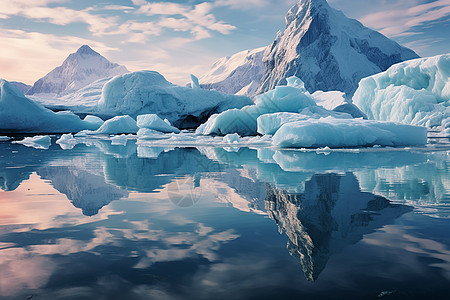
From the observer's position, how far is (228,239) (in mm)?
2674

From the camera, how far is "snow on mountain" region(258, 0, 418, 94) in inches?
2773

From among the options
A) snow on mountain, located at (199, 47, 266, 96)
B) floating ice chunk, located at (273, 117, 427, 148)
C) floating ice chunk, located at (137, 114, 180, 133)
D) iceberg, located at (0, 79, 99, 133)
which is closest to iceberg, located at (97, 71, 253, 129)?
iceberg, located at (0, 79, 99, 133)

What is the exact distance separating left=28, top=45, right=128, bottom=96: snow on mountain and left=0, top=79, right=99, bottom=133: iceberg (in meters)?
139

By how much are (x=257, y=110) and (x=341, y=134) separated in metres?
10.2

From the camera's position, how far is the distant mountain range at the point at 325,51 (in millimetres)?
70562

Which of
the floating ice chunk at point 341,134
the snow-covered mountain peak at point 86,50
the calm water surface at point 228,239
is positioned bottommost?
the calm water surface at point 228,239

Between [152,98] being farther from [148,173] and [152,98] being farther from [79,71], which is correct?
[79,71]

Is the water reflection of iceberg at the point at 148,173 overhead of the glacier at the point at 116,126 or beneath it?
beneath

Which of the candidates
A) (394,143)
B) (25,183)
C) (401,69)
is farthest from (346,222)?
(401,69)

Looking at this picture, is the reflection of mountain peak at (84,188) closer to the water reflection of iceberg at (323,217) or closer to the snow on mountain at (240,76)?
the water reflection of iceberg at (323,217)

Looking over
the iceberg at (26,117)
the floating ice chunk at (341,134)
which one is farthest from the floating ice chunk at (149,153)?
the iceberg at (26,117)

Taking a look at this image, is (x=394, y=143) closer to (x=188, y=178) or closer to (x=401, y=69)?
(x=188, y=178)

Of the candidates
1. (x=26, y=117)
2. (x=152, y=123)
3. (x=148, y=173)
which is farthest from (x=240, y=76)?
(x=148, y=173)

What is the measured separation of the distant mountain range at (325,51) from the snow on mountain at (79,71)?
327 feet
